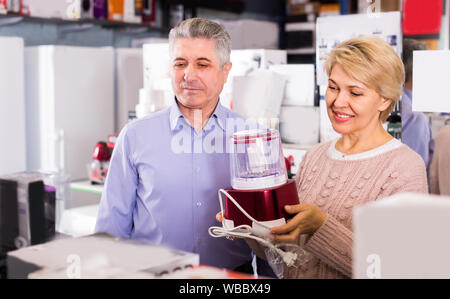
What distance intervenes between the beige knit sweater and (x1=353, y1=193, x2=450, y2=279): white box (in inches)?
23.9

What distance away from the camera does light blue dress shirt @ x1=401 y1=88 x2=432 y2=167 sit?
237 centimetres

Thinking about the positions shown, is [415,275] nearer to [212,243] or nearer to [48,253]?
[48,253]

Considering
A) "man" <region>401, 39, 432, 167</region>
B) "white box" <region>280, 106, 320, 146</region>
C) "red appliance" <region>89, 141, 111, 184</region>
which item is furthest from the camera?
"red appliance" <region>89, 141, 111, 184</region>

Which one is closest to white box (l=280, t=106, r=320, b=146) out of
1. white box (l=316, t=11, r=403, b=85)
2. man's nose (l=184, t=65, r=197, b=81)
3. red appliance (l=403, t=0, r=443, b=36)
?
white box (l=316, t=11, r=403, b=85)

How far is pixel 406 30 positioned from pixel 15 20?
131 inches

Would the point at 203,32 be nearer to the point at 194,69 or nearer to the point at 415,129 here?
the point at 194,69

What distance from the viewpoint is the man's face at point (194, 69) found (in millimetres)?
1678

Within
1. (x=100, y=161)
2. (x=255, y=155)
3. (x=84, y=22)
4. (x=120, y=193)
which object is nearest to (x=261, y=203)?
(x=255, y=155)

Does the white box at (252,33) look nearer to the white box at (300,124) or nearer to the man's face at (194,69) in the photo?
the white box at (300,124)

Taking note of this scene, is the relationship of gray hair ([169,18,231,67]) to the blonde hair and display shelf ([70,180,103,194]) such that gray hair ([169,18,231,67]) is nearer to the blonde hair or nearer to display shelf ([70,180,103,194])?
the blonde hair

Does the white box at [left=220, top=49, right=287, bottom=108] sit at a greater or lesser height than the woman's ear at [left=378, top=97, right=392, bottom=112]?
greater

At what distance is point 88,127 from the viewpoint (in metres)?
3.75

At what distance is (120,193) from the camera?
1727mm
